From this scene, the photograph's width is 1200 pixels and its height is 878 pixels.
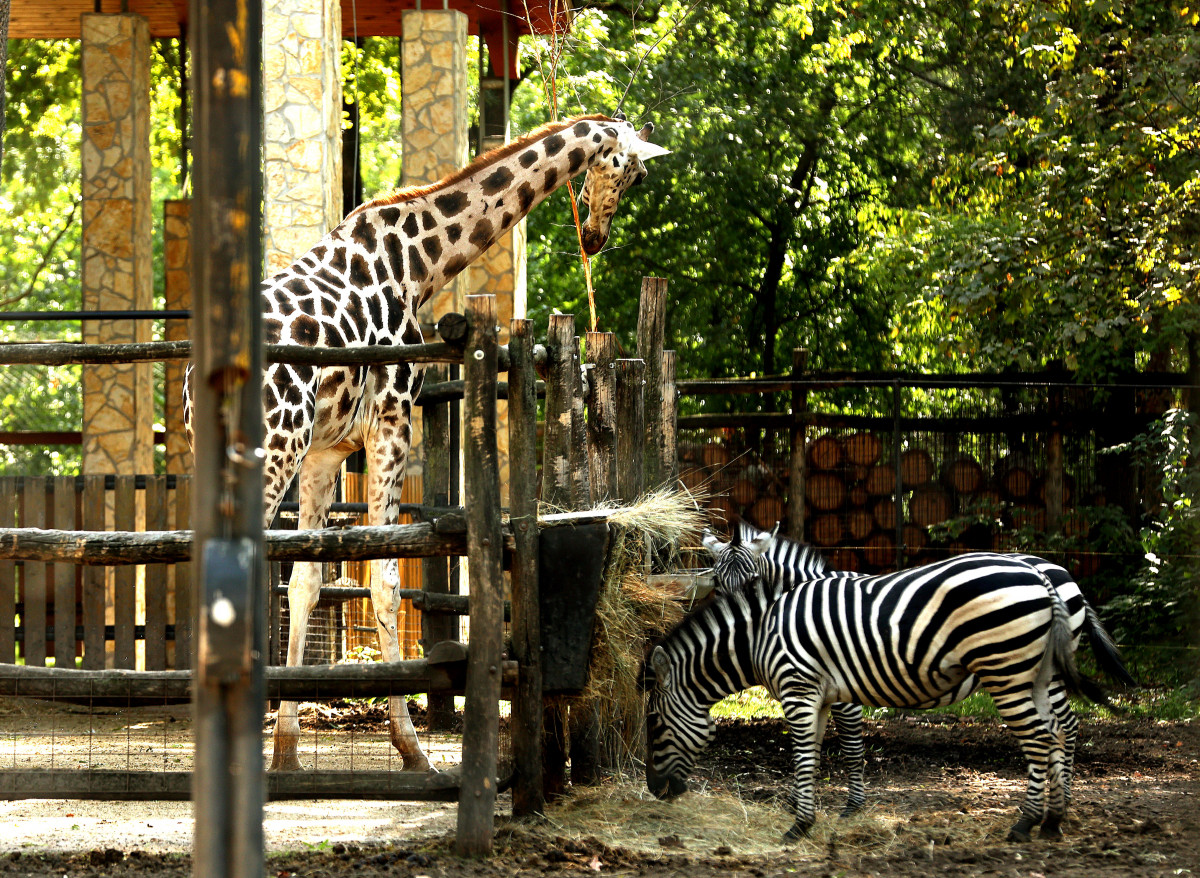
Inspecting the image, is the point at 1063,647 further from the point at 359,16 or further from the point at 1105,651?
the point at 359,16

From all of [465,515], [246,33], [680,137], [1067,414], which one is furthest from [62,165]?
[246,33]

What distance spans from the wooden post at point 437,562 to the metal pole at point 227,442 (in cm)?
462

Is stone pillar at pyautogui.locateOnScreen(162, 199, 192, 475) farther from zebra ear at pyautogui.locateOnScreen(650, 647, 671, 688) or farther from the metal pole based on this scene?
the metal pole

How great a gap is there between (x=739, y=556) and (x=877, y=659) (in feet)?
2.76

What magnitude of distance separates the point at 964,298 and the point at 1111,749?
4.18m

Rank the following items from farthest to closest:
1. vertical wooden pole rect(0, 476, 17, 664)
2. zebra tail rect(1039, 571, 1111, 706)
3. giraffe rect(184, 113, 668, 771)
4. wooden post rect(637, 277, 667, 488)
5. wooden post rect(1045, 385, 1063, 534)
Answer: wooden post rect(1045, 385, 1063, 534), vertical wooden pole rect(0, 476, 17, 664), wooden post rect(637, 277, 667, 488), giraffe rect(184, 113, 668, 771), zebra tail rect(1039, 571, 1111, 706)

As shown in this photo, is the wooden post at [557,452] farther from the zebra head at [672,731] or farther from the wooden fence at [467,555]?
the zebra head at [672,731]

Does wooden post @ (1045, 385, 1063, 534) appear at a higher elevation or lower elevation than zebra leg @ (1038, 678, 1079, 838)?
higher

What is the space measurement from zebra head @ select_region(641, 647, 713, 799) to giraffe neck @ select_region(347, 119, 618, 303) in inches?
92.9

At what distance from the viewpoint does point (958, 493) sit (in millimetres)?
10672

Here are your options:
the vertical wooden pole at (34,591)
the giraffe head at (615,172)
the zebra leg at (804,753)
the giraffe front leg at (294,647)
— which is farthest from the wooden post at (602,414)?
the vertical wooden pole at (34,591)

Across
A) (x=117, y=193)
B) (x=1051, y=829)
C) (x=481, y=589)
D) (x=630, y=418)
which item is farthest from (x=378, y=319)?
(x=117, y=193)

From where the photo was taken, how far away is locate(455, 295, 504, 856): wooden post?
165 inches

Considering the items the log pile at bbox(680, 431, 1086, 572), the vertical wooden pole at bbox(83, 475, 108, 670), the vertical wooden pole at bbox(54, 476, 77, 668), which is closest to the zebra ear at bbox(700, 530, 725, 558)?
the vertical wooden pole at bbox(83, 475, 108, 670)
